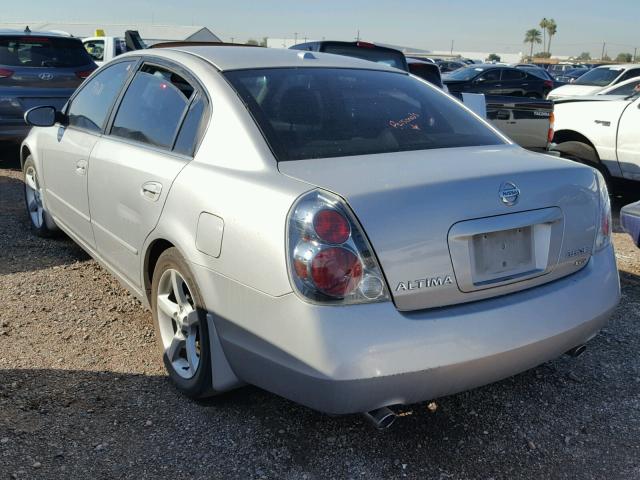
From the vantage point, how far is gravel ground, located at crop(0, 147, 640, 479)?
101 inches

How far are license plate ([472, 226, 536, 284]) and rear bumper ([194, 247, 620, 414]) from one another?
0.32 feet

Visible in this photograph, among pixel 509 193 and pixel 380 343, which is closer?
pixel 380 343

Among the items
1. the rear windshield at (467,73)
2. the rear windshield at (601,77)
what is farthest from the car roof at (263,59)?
the rear windshield at (601,77)

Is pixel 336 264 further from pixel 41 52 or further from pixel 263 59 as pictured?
pixel 41 52

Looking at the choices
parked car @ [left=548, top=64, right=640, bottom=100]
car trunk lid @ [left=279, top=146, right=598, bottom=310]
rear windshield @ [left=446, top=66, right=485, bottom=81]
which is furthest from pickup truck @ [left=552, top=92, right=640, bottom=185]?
rear windshield @ [left=446, top=66, right=485, bottom=81]

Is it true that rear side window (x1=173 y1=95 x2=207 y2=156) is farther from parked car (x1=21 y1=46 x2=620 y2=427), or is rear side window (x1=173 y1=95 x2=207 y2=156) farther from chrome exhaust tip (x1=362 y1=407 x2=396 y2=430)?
chrome exhaust tip (x1=362 y1=407 x2=396 y2=430)

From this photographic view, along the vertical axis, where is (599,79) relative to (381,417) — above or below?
above

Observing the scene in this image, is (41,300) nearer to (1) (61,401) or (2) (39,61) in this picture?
(1) (61,401)

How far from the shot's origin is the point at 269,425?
282cm

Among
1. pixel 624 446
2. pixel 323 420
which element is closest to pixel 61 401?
pixel 323 420

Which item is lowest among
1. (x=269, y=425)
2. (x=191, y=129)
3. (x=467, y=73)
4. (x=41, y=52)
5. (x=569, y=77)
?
(x=269, y=425)

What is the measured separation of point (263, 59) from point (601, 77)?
16.4 metres

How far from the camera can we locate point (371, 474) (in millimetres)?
2523

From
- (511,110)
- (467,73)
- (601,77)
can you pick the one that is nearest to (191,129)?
(511,110)
